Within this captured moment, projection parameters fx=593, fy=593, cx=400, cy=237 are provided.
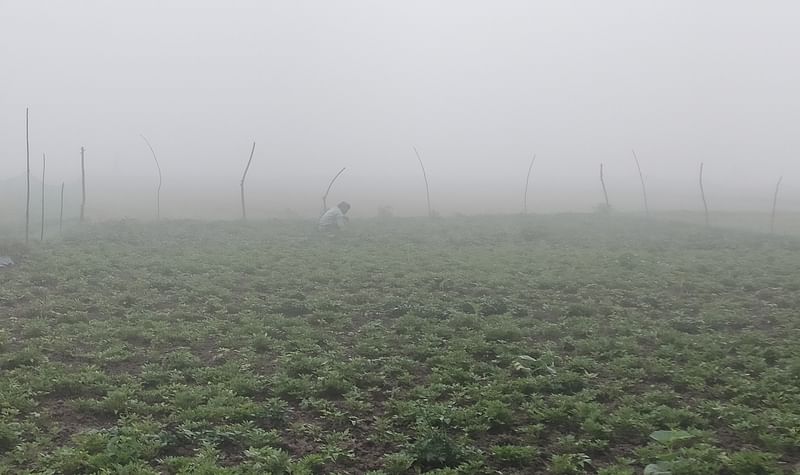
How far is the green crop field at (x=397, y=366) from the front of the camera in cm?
532

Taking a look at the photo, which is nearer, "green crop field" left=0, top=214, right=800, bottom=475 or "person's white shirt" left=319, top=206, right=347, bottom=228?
"green crop field" left=0, top=214, right=800, bottom=475

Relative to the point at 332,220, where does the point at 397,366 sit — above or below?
below

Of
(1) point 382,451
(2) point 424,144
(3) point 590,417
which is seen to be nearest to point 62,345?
(1) point 382,451

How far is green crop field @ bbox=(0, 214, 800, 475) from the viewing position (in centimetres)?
532

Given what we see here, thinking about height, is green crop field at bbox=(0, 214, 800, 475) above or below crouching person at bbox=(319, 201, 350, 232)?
below

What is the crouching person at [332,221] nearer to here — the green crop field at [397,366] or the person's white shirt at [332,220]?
the person's white shirt at [332,220]

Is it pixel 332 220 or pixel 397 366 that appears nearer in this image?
pixel 397 366

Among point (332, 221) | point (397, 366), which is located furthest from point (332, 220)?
point (397, 366)

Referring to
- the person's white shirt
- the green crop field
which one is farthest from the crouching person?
the green crop field

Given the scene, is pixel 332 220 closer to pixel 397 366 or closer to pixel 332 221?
pixel 332 221

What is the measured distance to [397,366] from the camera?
7566mm

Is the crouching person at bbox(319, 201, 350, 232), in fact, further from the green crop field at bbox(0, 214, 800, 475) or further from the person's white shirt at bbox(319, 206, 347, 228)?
the green crop field at bbox(0, 214, 800, 475)

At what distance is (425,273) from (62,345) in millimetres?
7706

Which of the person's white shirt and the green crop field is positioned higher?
the person's white shirt
